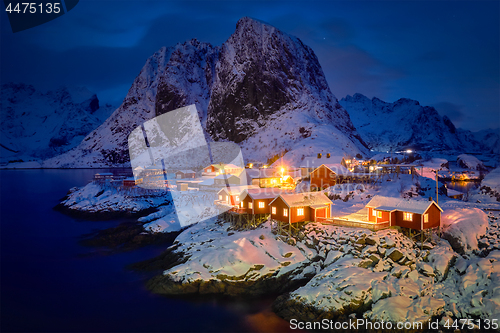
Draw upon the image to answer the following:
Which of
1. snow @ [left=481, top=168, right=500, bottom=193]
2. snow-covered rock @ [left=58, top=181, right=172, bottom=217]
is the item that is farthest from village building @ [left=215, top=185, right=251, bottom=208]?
snow @ [left=481, top=168, right=500, bottom=193]

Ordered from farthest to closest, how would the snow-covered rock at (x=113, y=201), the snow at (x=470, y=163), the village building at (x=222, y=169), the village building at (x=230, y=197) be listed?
the snow at (x=470, y=163) < the village building at (x=222, y=169) < the snow-covered rock at (x=113, y=201) < the village building at (x=230, y=197)

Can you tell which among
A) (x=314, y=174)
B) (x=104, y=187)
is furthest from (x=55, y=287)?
(x=104, y=187)

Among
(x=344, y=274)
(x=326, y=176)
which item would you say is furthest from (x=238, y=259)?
(x=326, y=176)

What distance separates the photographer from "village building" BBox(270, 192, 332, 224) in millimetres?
31812

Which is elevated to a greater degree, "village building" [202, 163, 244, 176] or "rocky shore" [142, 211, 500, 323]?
"village building" [202, 163, 244, 176]

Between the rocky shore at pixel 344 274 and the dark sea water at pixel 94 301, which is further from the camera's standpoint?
the dark sea water at pixel 94 301

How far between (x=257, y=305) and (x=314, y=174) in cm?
3288

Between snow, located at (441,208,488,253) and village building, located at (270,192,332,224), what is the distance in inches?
450

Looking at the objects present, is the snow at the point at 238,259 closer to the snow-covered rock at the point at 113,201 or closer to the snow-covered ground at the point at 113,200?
the snow-covered rock at the point at 113,201

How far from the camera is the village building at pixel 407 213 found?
1081 inches

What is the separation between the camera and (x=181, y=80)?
193 meters

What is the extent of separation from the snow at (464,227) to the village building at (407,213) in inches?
48.0

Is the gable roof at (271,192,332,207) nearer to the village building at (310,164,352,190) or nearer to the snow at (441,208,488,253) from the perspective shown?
Answer: the snow at (441,208,488,253)

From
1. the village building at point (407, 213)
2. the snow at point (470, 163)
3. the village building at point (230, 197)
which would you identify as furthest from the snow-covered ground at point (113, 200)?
the snow at point (470, 163)
